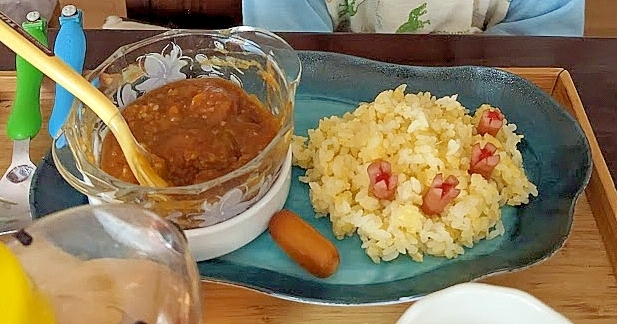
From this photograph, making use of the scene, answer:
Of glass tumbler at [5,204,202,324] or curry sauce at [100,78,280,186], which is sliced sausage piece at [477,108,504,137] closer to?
curry sauce at [100,78,280,186]

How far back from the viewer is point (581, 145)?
862mm

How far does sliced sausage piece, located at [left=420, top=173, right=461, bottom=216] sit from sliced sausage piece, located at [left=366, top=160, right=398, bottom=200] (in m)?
0.03

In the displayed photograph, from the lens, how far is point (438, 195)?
2.53ft

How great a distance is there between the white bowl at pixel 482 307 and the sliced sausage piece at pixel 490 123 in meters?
0.24

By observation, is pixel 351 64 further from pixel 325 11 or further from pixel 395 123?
pixel 325 11

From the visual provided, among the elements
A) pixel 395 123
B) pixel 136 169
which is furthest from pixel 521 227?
pixel 136 169

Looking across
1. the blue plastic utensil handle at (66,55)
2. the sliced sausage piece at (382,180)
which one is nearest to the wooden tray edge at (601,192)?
the sliced sausage piece at (382,180)

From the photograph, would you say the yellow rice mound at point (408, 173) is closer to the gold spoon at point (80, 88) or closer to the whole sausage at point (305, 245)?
the whole sausage at point (305, 245)

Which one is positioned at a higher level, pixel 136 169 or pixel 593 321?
pixel 136 169

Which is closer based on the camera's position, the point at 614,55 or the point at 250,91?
the point at 250,91

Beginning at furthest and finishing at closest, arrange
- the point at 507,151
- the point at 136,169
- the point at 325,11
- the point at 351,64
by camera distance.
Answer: the point at 325,11 → the point at 351,64 → the point at 507,151 → the point at 136,169

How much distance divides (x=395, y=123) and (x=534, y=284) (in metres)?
0.21

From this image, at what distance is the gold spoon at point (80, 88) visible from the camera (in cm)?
70

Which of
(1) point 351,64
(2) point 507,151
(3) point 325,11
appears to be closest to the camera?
(2) point 507,151
